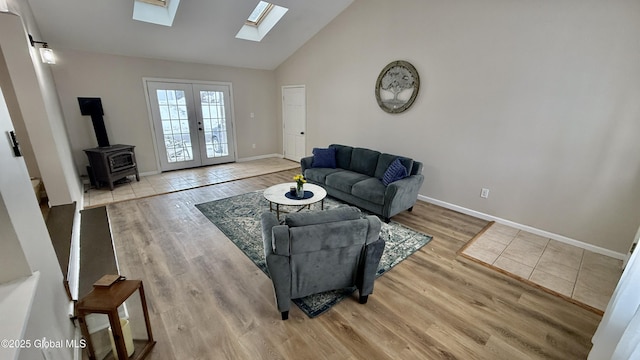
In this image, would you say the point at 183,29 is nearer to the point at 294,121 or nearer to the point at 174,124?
the point at 174,124

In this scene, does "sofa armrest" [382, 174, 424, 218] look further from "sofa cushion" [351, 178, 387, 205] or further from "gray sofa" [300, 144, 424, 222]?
"sofa cushion" [351, 178, 387, 205]

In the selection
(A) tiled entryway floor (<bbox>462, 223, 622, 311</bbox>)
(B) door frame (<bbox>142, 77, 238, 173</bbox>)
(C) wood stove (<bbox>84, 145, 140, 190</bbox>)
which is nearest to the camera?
(A) tiled entryway floor (<bbox>462, 223, 622, 311</bbox>)

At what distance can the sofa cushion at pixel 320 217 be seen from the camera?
70.7 inches

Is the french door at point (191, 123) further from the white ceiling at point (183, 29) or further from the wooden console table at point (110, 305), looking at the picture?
the wooden console table at point (110, 305)

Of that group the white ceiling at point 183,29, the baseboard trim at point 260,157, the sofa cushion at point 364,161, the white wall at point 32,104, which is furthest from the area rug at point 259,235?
the white ceiling at point 183,29

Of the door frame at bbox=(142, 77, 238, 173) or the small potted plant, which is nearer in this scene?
the small potted plant

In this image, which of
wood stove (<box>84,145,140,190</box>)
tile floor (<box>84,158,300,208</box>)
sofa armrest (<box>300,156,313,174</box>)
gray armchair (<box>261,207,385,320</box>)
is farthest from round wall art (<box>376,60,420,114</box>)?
wood stove (<box>84,145,140,190</box>)

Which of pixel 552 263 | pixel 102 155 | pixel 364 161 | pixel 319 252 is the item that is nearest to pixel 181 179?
pixel 102 155

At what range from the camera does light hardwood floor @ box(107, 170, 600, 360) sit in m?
1.71

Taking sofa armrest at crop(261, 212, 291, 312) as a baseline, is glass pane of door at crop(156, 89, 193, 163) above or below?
above

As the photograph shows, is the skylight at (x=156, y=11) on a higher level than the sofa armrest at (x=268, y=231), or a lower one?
higher

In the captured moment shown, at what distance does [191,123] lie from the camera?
5.87 meters

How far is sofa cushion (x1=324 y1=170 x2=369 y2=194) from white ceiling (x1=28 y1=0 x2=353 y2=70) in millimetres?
3073

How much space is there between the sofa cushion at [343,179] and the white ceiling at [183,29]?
3.07 m
